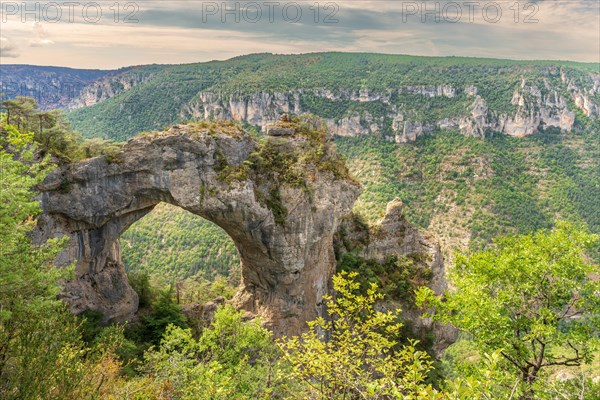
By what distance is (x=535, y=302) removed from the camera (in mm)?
9703

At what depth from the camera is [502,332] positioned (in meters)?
9.24

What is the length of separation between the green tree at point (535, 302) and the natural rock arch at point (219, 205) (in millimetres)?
12523

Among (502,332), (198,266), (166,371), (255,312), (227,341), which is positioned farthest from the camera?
(198,266)

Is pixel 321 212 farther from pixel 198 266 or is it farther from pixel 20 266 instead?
pixel 198 266

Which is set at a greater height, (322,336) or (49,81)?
(49,81)

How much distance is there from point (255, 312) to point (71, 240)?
10645 mm

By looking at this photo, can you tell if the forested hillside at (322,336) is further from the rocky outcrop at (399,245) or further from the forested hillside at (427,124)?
the forested hillside at (427,124)

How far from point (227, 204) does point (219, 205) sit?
395 mm

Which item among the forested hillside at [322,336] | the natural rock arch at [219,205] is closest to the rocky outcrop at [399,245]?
the natural rock arch at [219,205]

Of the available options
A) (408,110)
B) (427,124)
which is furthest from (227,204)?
(408,110)

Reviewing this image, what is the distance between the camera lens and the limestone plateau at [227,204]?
19594 mm

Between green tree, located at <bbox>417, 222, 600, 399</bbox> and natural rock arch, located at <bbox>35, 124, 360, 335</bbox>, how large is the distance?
12523 millimetres

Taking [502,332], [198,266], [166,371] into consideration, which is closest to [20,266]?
[166,371]

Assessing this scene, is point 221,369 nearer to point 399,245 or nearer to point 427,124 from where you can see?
point 399,245
